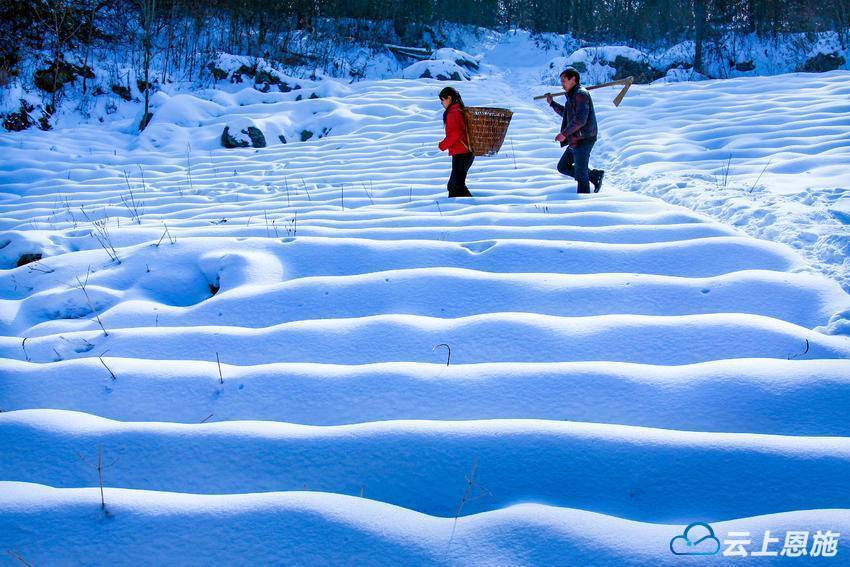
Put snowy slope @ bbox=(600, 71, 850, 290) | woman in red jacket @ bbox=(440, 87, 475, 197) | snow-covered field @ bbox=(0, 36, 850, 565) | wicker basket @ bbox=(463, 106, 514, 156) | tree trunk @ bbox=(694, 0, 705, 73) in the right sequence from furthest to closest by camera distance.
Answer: tree trunk @ bbox=(694, 0, 705, 73) → woman in red jacket @ bbox=(440, 87, 475, 197) → wicker basket @ bbox=(463, 106, 514, 156) → snowy slope @ bbox=(600, 71, 850, 290) → snow-covered field @ bbox=(0, 36, 850, 565)

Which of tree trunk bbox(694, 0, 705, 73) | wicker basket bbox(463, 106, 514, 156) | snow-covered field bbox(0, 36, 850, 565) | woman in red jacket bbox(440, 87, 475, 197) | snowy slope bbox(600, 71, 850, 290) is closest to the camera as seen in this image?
snow-covered field bbox(0, 36, 850, 565)

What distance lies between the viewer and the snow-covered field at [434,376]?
144 cm

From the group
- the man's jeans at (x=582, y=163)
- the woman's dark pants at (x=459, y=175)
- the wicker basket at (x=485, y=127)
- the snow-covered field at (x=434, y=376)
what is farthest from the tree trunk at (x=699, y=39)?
the woman's dark pants at (x=459, y=175)

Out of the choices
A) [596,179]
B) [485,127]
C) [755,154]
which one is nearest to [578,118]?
[596,179]

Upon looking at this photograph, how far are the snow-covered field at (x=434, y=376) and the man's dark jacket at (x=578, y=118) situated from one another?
0.55 metres

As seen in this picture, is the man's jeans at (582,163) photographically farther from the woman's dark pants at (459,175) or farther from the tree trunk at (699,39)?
the tree trunk at (699,39)

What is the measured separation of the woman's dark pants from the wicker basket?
11 cm

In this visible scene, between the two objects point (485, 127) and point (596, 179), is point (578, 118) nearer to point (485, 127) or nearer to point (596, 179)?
point (596, 179)

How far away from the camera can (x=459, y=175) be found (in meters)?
5.04

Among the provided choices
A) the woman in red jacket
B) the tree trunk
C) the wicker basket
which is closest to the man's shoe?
the wicker basket

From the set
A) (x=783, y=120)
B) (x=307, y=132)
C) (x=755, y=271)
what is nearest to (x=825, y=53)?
(x=783, y=120)

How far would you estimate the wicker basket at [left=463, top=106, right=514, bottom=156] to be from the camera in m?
4.85

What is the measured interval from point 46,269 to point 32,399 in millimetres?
1797

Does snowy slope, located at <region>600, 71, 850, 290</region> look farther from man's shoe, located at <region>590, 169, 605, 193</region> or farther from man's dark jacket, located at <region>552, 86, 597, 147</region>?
man's dark jacket, located at <region>552, 86, 597, 147</region>
